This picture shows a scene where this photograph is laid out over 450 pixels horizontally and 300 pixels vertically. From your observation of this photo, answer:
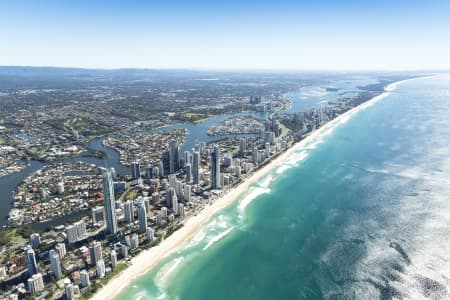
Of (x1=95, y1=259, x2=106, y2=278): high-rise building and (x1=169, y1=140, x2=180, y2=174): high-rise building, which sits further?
(x1=169, y1=140, x2=180, y2=174): high-rise building

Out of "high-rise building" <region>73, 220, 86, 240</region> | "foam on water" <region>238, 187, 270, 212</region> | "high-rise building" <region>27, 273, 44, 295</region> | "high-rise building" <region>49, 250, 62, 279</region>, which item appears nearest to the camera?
"high-rise building" <region>27, 273, 44, 295</region>

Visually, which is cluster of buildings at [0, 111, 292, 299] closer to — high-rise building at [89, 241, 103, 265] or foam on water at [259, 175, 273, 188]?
high-rise building at [89, 241, 103, 265]

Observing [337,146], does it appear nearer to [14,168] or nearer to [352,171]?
[352,171]

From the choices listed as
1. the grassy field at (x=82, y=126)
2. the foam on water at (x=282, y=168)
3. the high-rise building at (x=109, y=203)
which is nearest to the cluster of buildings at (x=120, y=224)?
the high-rise building at (x=109, y=203)

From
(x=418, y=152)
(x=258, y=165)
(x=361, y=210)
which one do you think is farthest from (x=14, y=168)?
(x=418, y=152)

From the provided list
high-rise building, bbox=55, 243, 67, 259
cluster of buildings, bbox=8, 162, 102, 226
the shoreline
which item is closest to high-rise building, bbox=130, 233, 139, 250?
the shoreline

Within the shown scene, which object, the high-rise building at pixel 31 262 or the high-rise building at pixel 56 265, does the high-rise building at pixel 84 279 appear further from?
the high-rise building at pixel 31 262
